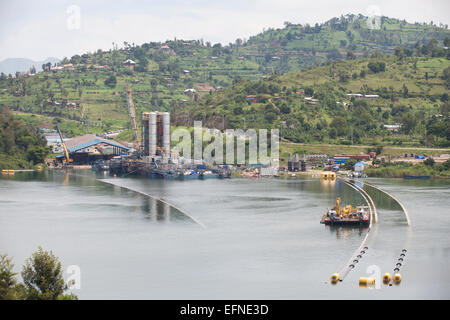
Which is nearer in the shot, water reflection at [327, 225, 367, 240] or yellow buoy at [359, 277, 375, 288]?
yellow buoy at [359, 277, 375, 288]

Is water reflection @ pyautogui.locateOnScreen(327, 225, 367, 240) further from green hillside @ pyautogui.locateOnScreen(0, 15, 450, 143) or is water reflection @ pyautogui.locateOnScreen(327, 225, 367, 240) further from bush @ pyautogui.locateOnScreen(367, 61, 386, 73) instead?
bush @ pyautogui.locateOnScreen(367, 61, 386, 73)

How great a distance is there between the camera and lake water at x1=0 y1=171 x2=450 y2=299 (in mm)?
22359

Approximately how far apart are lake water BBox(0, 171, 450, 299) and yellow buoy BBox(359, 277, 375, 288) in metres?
0.20

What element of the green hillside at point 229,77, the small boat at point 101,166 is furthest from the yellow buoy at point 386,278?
the small boat at point 101,166

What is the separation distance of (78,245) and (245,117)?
149ft

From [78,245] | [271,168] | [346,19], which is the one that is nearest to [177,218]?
[78,245]

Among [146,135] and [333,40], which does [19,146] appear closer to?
[146,135]

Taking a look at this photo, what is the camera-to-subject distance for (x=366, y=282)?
73.4ft

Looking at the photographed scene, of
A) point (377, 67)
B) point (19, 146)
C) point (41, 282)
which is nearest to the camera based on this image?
point (41, 282)

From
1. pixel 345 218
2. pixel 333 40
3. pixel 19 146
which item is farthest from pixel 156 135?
pixel 333 40

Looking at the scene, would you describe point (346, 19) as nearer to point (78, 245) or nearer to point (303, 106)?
point (303, 106)

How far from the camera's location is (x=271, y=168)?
60875mm

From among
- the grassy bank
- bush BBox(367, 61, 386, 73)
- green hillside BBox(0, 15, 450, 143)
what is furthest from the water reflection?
bush BBox(367, 61, 386, 73)

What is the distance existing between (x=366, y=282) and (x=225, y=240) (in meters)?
8.54
